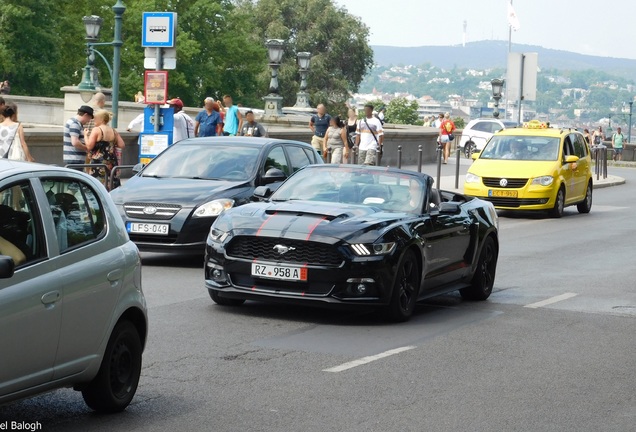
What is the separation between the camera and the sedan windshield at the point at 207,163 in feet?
54.3

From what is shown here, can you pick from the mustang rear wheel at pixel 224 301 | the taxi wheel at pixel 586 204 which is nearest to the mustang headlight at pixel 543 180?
the taxi wheel at pixel 586 204

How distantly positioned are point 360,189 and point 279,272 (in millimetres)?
1725

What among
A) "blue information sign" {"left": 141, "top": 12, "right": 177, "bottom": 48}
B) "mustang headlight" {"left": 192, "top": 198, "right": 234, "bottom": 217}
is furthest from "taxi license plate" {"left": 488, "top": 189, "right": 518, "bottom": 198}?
"mustang headlight" {"left": 192, "top": 198, "right": 234, "bottom": 217}

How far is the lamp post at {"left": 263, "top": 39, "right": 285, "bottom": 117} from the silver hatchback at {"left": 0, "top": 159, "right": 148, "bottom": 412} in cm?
3810

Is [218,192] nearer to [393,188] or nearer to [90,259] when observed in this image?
[393,188]

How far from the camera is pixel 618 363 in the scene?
1008cm

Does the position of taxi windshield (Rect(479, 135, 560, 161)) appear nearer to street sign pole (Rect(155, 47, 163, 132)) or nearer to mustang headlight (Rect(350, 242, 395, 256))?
street sign pole (Rect(155, 47, 163, 132))

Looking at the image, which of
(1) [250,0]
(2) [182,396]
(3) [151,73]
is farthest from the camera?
(1) [250,0]

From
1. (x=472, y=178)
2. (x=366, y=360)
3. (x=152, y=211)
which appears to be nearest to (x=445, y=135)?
(x=472, y=178)

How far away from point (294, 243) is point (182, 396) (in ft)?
11.3

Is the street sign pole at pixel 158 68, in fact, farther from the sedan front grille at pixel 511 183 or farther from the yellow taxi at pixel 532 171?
the sedan front grille at pixel 511 183

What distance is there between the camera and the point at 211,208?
1542 centimetres

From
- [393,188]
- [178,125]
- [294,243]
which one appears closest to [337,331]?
[294,243]

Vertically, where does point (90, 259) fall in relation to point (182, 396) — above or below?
above
